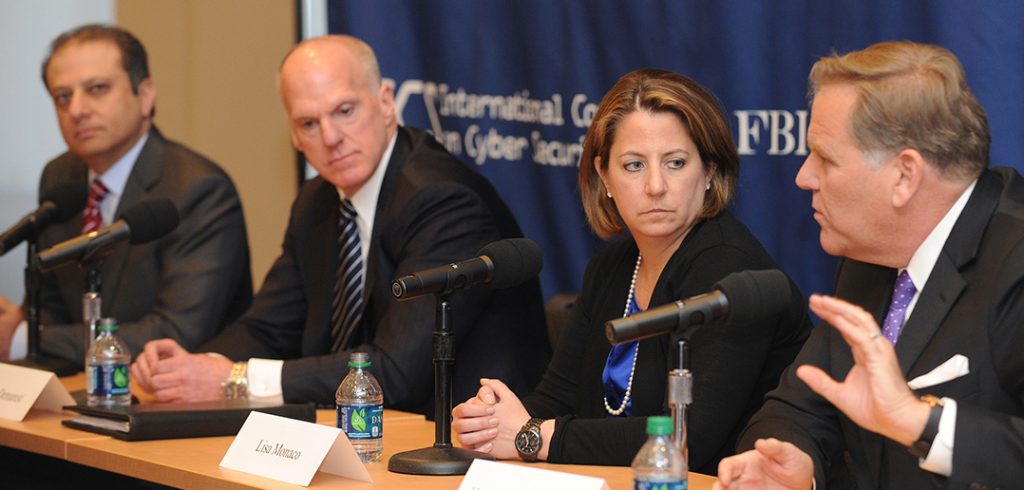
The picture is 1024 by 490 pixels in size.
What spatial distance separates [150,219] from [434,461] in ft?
5.73

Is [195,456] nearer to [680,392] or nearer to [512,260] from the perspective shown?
[512,260]

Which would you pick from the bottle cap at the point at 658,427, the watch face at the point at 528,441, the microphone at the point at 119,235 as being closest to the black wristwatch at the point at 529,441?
the watch face at the point at 528,441

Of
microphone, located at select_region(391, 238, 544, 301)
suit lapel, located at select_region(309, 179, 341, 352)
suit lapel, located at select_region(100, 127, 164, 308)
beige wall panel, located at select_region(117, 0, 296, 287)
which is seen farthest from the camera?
beige wall panel, located at select_region(117, 0, 296, 287)

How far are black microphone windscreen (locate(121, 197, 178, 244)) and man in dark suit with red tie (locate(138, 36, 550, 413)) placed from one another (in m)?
0.38

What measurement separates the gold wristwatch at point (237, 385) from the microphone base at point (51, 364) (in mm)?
855

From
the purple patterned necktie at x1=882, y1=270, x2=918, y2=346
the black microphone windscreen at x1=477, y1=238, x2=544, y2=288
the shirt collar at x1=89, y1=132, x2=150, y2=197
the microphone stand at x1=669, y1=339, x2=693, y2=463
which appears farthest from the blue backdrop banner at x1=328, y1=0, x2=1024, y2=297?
the microphone stand at x1=669, y1=339, x2=693, y2=463

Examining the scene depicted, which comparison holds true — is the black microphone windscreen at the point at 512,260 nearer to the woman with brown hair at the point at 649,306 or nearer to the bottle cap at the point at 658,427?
the woman with brown hair at the point at 649,306

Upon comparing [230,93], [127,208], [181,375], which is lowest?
[181,375]

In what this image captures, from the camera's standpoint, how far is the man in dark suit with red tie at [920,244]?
238cm

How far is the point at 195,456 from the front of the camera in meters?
3.03

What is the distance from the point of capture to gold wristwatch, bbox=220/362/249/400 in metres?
3.79

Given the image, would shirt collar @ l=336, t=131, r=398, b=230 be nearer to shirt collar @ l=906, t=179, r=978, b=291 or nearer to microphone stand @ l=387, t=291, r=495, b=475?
microphone stand @ l=387, t=291, r=495, b=475

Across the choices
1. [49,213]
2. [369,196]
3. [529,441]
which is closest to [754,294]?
[529,441]

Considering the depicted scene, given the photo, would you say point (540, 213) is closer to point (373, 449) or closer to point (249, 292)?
point (249, 292)
